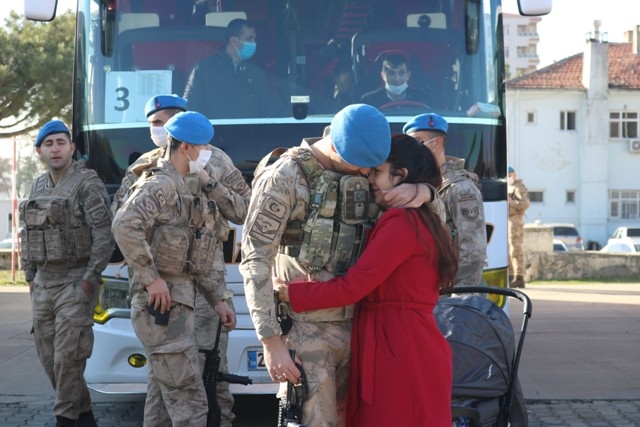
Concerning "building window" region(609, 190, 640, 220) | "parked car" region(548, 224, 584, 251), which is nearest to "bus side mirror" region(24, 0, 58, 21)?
"parked car" region(548, 224, 584, 251)

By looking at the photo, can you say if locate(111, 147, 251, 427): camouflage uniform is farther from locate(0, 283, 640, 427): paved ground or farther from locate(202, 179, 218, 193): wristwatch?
locate(0, 283, 640, 427): paved ground

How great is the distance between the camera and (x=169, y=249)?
561 centimetres

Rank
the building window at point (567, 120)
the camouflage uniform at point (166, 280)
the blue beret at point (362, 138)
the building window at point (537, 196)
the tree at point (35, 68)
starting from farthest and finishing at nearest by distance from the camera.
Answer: the building window at point (537, 196) → the building window at point (567, 120) → the tree at point (35, 68) → the camouflage uniform at point (166, 280) → the blue beret at point (362, 138)

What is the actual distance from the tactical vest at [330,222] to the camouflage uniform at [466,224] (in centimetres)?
206

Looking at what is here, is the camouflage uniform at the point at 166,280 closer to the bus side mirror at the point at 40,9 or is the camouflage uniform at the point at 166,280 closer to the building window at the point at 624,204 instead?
the bus side mirror at the point at 40,9

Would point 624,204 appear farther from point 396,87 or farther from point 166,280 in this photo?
point 166,280

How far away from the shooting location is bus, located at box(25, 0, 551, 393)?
22.7 feet

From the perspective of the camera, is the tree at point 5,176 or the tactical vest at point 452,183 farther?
the tree at point 5,176

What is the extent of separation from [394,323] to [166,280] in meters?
1.90

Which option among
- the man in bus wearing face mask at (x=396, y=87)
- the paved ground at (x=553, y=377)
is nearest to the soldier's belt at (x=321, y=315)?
the man in bus wearing face mask at (x=396, y=87)

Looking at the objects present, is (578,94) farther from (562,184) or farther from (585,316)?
(585,316)

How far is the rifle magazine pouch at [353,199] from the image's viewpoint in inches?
162

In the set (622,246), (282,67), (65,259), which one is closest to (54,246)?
(65,259)

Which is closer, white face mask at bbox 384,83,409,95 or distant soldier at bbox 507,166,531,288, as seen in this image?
white face mask at bbox 384,83,409,95
